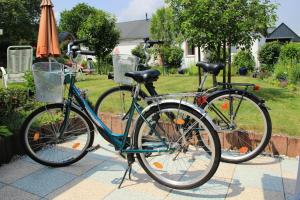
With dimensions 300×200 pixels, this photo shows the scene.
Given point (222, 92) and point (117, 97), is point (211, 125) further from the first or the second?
point (117, 97)

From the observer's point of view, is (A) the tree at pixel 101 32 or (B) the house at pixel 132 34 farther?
(B) the house at pixel 132 34

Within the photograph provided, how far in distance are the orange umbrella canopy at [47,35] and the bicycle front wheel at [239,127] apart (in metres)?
4.10

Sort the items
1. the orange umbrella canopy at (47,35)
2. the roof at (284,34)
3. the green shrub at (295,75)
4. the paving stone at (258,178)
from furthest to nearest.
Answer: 1. the roof at (284,34)
2. the green shrub at (295,75)
3. the orange umbrella canopy at (47,35)
4. the paving stone at (258,178)

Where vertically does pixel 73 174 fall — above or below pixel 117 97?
below

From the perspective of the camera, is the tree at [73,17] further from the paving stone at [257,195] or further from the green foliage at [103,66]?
the paving stone at [257,195]

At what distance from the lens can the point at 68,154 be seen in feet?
12.1

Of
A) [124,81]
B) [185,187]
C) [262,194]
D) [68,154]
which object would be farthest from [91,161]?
[262,194]

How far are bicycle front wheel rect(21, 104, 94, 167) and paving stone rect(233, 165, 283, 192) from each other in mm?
1608

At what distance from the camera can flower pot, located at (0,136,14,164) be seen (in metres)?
3.37

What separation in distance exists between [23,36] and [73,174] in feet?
80.8

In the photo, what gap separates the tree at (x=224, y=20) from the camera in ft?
18.3

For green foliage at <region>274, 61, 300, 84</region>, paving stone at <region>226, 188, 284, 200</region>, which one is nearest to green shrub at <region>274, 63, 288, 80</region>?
green foliage at <region>274, 61, 300, 84</region>

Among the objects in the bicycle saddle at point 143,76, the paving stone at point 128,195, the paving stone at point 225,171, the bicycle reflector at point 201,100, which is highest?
the bicycle saddle at point 143,76

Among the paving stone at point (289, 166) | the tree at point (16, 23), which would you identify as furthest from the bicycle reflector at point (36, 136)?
the tree at point (16, 23)
